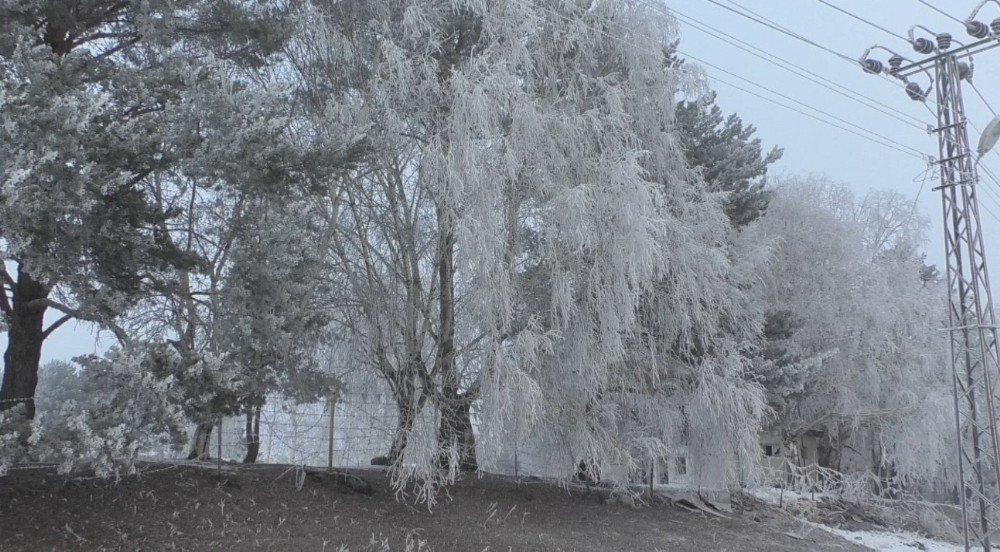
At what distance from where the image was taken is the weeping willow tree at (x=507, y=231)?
994 cm

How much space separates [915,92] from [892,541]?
27.2 ft

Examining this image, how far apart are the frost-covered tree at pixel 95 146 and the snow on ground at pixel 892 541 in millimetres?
12552

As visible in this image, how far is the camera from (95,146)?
6359 millimetres

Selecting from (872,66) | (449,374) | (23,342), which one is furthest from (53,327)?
(872,66)

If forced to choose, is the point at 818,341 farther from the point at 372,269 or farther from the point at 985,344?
the point at 372,269

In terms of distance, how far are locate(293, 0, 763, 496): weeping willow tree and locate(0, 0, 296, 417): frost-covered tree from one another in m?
2.42

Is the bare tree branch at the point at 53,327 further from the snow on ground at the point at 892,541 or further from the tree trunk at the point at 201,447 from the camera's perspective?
the snow on ground at the point at 892,541

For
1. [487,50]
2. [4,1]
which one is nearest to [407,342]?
[487,50]

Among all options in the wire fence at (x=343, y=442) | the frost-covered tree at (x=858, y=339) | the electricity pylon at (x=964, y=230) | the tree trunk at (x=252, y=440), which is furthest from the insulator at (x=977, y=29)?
the tree trunk at (x=252, y=440)

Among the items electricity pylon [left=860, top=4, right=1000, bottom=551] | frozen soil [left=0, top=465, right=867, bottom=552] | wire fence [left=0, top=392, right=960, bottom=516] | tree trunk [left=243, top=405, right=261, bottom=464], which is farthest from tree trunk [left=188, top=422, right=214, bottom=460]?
electricity pylon [left=860, top=4, right=1000, bottom=551]

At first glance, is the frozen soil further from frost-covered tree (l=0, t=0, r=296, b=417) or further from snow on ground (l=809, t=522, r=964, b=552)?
snow on ground (l=809, t=522, r=964, b=552)

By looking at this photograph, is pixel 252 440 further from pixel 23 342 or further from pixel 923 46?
pixel 923 46

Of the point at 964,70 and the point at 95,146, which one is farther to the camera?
the point at 964,70

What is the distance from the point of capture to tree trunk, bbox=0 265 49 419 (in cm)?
816
